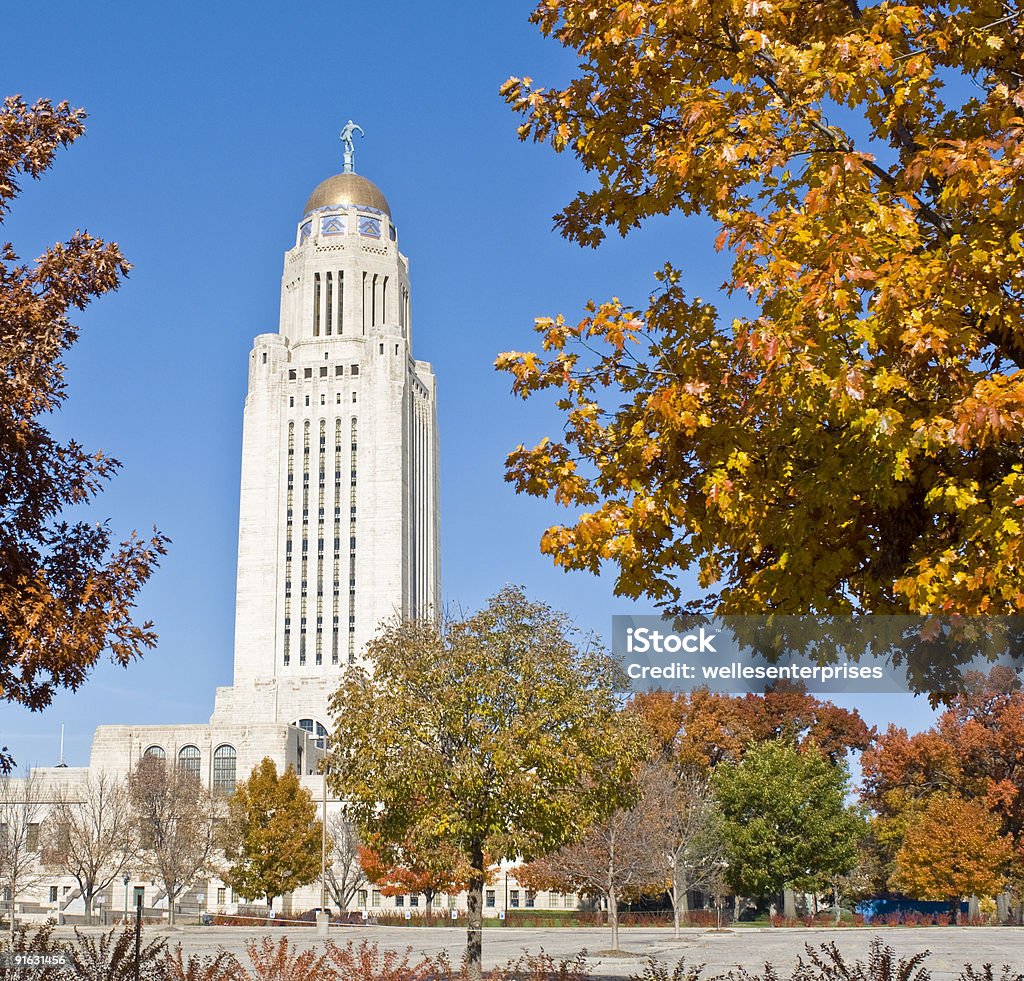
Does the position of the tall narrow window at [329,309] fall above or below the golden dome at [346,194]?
below

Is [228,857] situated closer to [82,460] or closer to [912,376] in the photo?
[82,460]

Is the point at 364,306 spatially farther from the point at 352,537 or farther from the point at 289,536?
the point at 289,536

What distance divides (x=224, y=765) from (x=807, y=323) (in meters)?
81.8

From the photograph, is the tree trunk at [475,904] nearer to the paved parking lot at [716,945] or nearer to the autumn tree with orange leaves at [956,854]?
the paved parking lot at [716,945]

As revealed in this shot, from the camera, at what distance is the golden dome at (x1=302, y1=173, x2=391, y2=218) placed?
4491 inches

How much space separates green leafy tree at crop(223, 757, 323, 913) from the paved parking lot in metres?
6.79

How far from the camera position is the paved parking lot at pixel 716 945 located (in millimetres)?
29109

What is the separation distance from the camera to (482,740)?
71.8 ft

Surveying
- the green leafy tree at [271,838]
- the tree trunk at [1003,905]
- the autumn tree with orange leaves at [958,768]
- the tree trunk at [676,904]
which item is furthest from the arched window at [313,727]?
the tree trunk at [1003,905]

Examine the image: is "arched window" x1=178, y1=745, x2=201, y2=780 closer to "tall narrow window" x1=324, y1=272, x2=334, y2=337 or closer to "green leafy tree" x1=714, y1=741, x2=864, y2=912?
"tall narrow window" x1=324, y1=272, x2=334, y2=337

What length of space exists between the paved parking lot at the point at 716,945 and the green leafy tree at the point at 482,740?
10.8 feet

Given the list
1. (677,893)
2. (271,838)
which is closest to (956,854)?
(677,893)

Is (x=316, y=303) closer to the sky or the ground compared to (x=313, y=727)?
closer to the sky
